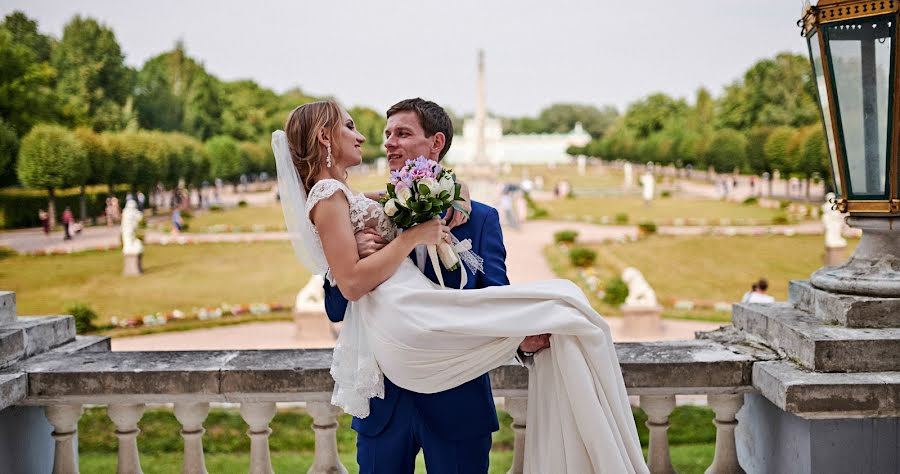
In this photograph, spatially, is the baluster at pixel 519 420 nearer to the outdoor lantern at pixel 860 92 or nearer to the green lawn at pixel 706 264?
the outdoor lantern at pixel 860 92

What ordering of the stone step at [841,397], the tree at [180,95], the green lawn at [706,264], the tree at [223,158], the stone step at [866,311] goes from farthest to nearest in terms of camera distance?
the tree at [180,95]
the tree at [223,158]
the green lawn at [706,264]
the stone step at [866,311]
the stone step at [841,397]

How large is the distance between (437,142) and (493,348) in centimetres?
67

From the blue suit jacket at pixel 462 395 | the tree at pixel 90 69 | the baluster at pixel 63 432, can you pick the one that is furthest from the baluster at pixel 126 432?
the tree at pixel 90 69

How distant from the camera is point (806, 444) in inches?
106

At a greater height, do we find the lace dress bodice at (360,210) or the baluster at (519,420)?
the lace dress bodice at (360,210)

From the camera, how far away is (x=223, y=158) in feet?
177

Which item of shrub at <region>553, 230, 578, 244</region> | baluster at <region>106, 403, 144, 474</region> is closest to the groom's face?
baluster at <region>106, 403, 144, 474</region>

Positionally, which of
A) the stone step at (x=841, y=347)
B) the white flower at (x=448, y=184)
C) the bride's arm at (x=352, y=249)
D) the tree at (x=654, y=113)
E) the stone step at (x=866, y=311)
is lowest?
the stone step at (x=841, y=347)

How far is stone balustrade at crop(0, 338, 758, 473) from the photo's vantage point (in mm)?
2846

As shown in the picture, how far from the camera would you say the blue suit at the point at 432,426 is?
2.31m

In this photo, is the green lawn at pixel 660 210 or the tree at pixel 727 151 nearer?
the green lawn at pixel 660 210

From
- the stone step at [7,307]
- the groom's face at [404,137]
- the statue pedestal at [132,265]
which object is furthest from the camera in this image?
the statue pedestal at [132,265]

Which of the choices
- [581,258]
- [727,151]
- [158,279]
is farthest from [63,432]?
[727,151]

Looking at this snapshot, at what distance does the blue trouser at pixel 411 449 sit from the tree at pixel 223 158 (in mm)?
52076
